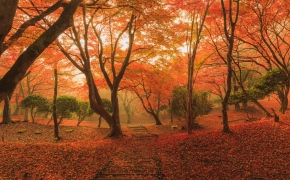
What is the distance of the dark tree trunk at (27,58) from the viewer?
10.5ft

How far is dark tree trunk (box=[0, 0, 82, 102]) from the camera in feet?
10.5

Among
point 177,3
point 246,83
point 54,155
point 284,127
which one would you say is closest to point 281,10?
point 177,3

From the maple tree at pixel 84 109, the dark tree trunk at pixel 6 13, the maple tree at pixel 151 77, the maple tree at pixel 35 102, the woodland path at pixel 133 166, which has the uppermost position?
the maple tree at pixel 151 77

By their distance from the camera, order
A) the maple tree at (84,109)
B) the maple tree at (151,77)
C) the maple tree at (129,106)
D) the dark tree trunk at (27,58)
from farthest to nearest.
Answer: the maple tree at (129,106) → the maple tree at (84,109) → the maple tree at (151,77) → the dark tree trunk at (27,58)

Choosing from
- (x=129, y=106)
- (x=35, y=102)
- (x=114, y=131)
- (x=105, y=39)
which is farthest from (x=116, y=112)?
(x=129, y=106)

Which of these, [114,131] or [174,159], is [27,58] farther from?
[114,131]

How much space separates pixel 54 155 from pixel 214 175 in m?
6.78

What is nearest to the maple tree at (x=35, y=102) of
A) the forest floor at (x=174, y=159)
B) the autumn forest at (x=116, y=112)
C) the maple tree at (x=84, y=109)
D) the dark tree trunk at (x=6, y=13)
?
the autumn forest at (x=116, y=112)

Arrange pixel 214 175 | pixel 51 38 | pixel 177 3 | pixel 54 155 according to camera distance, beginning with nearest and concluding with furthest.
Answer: pixel 51 38, pixel 214 175, pixel 54 155, pixel 177 3

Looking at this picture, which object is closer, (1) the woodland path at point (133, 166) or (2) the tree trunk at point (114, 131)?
(1) the woodland path at point (133, 166)

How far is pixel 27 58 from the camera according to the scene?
3.31 meters

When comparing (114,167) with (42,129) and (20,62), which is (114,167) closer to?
(20,62)

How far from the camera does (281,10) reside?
1223cm

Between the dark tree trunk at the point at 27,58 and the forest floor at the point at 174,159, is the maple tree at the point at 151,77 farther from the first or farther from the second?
the dark tree trunk at the point at 27,58
